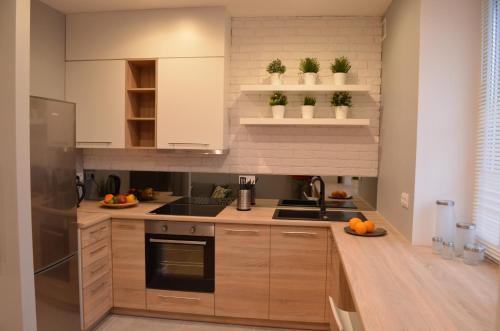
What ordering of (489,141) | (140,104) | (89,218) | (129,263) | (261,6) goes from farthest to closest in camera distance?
(140,104)
(261,6)
(129,263)
(89,218)
(489,141)

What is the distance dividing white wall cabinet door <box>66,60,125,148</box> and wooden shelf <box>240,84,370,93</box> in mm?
1143

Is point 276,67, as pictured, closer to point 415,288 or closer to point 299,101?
point 299,101

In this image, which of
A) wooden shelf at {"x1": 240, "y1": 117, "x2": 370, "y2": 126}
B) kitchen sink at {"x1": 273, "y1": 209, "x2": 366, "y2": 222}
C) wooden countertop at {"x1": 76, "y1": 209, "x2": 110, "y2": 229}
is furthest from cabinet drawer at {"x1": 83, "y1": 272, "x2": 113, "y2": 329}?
wooden shelf at {"x1": 240, "y1": 117, "x2": 370, "y2": 126}

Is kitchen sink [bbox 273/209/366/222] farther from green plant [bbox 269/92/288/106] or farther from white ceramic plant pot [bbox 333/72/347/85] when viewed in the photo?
white ceramic plant pot [bbox 333/72/347/85]

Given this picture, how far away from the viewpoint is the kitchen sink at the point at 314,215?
285cm

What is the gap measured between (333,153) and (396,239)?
118 cm

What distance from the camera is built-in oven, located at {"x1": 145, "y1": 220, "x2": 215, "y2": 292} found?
112 inches

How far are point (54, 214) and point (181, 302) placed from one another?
4.03 ft

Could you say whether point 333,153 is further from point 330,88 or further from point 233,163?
point 233,163

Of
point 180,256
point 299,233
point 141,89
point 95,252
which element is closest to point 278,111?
point 299,233

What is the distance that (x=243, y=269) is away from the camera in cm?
283

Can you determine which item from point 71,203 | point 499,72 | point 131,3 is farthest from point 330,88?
point 71,203

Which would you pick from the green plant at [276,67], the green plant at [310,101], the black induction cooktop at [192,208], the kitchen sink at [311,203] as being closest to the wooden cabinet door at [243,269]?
the black induction cooktop at [192,208]

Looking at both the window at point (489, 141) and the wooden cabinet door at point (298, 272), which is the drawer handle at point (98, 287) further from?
the window at point (489, 141)
